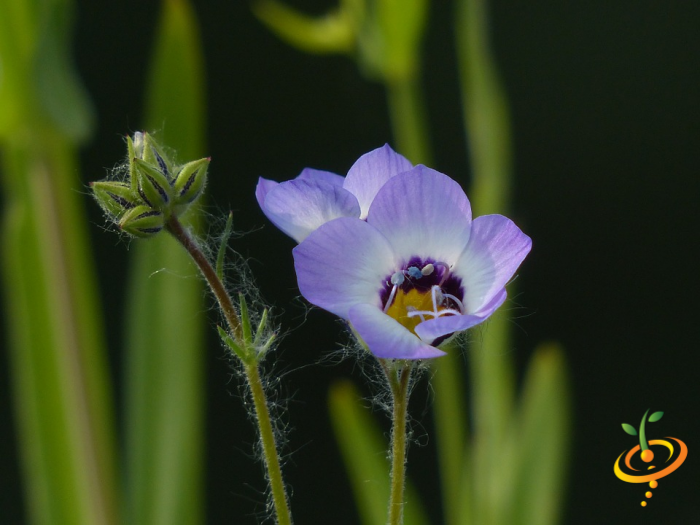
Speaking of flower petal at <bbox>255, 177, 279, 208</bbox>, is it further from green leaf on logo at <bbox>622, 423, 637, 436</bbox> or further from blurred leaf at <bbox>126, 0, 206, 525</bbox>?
blurred leaf at <bbox>126, 0, 206, 525</bbox>

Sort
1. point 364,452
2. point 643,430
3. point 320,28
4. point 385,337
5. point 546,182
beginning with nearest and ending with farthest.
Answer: point 385,337, point 643,430, point 364,452, point 320,28, point 546,182

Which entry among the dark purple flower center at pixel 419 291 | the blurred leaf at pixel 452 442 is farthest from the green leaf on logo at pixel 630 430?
the blurred leaf at pixel 452 442

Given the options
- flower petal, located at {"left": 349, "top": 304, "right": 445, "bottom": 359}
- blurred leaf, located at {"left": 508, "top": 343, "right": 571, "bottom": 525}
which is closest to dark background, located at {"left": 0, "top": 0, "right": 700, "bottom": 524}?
blurred leaf, located at {"left": 508, "top": 343, "right": 571, "bottom": 525}

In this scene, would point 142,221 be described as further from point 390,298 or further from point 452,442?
point 452,442

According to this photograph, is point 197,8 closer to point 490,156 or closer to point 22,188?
point 22,188

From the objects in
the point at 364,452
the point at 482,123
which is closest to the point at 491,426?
the point at 364,452

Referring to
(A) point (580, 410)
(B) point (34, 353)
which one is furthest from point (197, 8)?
(A) point (580, 410)

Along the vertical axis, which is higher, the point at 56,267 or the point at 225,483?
the point at 56,267

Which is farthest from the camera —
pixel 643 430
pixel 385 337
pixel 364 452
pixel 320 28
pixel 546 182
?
pixel 546 182
